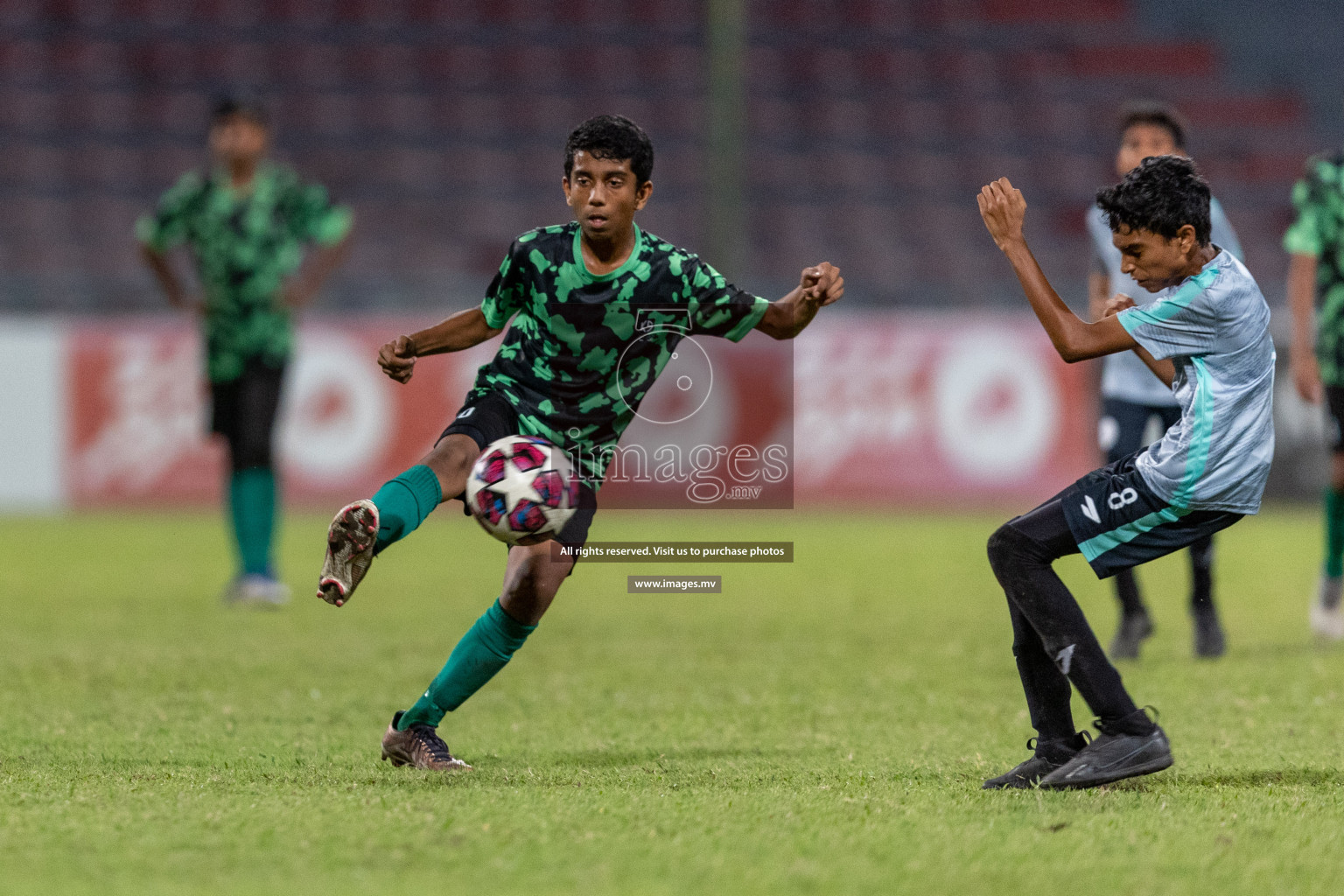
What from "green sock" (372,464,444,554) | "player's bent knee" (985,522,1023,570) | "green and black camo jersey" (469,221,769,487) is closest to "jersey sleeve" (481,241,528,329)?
"green and black camo jersey" (469,221,769,487)

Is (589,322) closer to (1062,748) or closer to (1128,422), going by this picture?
(1062,748)

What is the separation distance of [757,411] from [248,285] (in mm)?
5038

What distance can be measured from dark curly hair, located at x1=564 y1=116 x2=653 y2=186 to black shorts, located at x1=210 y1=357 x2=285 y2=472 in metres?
4.25

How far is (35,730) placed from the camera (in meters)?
4.84

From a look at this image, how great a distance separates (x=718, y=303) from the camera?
176 inches

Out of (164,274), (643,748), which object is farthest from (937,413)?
(643,748)

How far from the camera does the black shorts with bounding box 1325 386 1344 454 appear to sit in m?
6.84

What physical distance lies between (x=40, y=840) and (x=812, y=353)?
1000cm

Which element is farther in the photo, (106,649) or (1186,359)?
(106,649)

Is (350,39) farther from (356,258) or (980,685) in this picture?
(980,685)

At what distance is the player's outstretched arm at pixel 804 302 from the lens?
4.30 meters

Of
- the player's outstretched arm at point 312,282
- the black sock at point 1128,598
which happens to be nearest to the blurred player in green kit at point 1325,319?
the black sock at point 1128,598

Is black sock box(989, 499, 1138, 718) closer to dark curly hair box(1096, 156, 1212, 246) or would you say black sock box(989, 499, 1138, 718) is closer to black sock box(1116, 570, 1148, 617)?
dark curly hair box(1096, 156, 1212, 246)

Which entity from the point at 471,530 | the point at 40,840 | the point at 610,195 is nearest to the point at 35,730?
the point at 40,840
